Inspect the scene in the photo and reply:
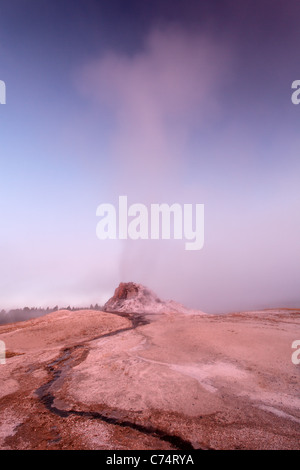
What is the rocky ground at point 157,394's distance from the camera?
5.85 meters

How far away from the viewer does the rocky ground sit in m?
5.85

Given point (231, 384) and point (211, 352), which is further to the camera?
point (211, 352)

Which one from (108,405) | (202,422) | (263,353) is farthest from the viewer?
(263,353)

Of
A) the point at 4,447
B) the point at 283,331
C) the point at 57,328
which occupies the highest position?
the point at 4,447

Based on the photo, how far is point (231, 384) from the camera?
8953 mm

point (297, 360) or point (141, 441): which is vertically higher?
point (141, 441)

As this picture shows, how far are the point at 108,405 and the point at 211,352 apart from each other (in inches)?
287

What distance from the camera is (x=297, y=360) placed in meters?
11.4

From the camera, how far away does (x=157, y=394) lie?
8258 mm
